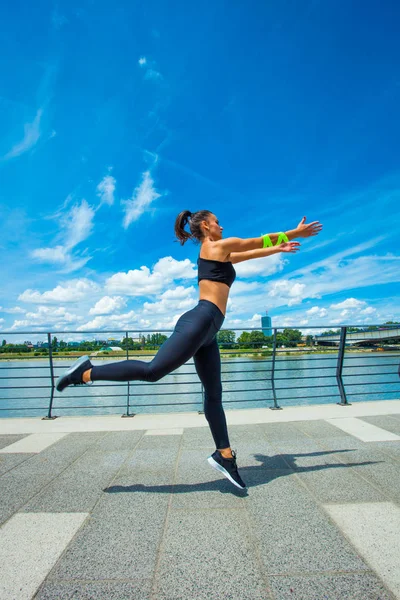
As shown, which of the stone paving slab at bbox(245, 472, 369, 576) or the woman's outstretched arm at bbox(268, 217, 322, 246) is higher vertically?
the woman's outstretched arm at bbox(268, 217, 322, 246)

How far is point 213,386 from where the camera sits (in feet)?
7.45

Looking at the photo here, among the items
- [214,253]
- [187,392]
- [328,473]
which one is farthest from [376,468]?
[187,392]

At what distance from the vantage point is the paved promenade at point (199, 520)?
1.24m

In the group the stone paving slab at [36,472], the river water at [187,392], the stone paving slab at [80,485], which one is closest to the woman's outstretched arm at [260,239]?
the river water at [187,392]

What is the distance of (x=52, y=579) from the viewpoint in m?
1.28

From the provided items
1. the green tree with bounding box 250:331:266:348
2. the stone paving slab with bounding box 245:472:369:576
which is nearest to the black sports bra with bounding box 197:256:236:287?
the stone paving slab with bounding box 245:472:369:576

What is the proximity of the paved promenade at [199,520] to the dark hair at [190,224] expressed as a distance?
62.8 inches

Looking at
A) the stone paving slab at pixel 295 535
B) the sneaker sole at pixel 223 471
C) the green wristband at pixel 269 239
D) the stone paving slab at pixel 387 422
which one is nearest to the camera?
the stone paving slab at pixel 295 535

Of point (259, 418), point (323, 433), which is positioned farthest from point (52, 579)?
point (259, 418)

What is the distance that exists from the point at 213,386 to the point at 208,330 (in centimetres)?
46

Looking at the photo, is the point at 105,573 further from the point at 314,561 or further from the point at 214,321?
the point at 214,321

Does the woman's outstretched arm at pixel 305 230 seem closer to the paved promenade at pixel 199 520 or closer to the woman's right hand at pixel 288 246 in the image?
the woman's right hand at pixel 288 246

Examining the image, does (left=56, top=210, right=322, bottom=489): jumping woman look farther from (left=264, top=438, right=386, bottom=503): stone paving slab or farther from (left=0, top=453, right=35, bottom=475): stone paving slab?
(left=0, top=453, right=35, bottom=475): stone paving slab

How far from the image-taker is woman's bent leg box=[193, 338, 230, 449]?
88.4 inches
